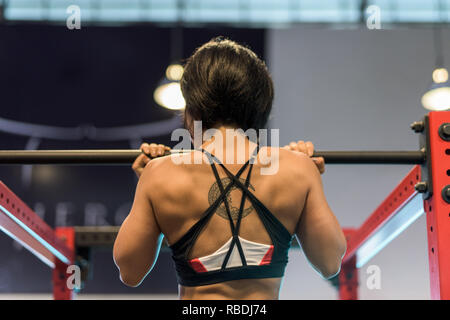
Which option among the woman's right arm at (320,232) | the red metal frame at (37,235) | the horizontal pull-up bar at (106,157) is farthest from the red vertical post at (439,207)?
the red metal frame at (37,235)

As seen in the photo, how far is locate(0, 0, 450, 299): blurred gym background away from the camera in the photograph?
5090 millimetres

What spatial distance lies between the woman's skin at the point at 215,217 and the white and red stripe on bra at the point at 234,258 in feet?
0.05

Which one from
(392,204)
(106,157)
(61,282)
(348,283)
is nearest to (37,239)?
(61,282)

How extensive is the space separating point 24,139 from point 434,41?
16.6ft

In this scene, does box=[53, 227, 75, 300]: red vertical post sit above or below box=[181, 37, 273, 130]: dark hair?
below

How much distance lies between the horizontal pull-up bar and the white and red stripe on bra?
354 millimetres

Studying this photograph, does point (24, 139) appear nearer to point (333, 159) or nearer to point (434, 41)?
point (333, 159)

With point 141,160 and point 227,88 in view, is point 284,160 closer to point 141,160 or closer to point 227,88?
point 227,88

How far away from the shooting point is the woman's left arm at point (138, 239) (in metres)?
1.17

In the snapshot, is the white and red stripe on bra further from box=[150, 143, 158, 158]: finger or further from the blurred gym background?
the blurred gym background

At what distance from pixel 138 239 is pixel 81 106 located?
4568 millimetres

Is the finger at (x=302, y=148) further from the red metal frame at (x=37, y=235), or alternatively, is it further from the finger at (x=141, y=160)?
the red metal frame at (x=37, y=235)


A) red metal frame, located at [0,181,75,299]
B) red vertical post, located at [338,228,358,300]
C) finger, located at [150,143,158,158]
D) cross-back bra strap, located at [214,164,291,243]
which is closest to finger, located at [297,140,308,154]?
cross-back bra strap, located at [214,164,291,243]
